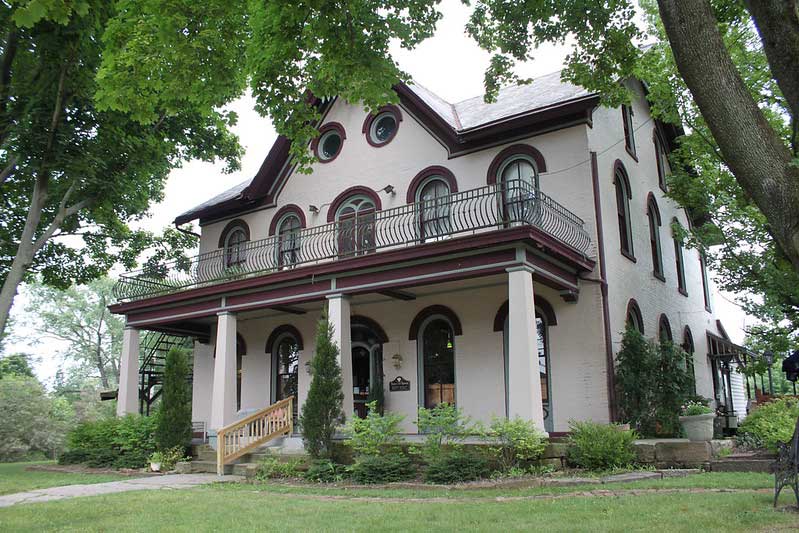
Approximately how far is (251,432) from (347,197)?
671 cm

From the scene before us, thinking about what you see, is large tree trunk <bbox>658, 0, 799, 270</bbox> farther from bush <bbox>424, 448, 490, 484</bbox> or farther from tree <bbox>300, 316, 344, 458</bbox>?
tree <bbox>300, 316, 344, 458</bbox>

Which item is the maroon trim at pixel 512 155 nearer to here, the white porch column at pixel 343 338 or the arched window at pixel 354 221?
the arched window at pixel 354 221

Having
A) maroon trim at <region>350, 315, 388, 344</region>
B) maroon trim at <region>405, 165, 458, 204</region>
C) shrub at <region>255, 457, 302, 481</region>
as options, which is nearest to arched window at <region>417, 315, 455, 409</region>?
maroon trim at <region>350, 315, 388, 344</region>

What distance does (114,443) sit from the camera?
1644cm

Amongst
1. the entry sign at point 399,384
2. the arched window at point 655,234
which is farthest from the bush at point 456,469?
the arched window at point 655,234

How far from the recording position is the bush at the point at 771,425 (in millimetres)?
11623

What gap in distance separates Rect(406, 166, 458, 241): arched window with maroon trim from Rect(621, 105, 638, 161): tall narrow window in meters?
4.90

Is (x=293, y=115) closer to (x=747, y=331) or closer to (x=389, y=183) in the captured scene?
(x=389, y=183)

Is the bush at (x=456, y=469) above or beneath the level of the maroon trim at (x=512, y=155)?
beneath

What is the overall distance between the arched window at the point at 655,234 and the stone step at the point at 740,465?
805 centimetres

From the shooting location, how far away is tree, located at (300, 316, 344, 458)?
42.6ft

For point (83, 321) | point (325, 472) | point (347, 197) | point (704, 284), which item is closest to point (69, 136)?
point (347, 197)

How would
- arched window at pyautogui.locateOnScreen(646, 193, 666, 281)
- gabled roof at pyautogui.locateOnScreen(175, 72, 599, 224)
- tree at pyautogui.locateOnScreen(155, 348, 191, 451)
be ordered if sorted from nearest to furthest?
1. gabled roof at pyautogui.locateOnScreen(175, 72, 599, 224)
2. tree at pyautogui.locateOnScreen(155, 348, 191, 451)
3. arched window at pyautogui.locateOnScreen(646, 193, 666, 281)

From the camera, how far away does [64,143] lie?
43.4 ft
